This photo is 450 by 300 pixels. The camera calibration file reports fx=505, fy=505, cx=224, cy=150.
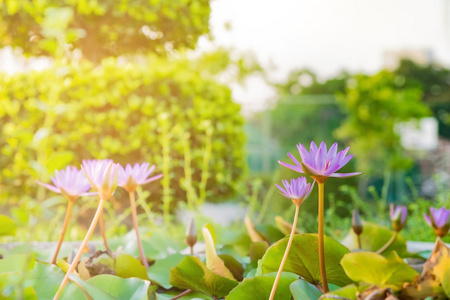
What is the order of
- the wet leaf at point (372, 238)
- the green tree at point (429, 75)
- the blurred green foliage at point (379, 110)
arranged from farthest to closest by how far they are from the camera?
the green tree at point (429, 75), the blurred green foliage at point (379, 110), the wet leaf at point (372, 238)

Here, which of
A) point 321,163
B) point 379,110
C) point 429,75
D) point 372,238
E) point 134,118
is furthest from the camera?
point 429,75

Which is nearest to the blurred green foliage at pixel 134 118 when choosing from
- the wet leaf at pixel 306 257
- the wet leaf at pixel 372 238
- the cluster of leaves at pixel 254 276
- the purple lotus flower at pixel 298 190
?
the wet leaf at pixel 372 238

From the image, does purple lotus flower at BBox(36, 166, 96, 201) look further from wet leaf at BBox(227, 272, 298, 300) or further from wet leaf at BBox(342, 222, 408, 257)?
wet leaf at BBox(342, 222, 408, 257)

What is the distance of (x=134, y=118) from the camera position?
3.81 meters

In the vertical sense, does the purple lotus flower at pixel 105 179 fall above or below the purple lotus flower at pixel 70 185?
above

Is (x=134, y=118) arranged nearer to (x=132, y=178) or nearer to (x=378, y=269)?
(x=132, y=178)

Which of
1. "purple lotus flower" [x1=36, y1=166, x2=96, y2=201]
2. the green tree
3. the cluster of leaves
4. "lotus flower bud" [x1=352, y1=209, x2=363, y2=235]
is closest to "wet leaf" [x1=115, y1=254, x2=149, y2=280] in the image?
the cluster of leaves

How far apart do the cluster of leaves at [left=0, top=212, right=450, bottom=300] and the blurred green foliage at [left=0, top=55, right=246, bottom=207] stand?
9.20 ft

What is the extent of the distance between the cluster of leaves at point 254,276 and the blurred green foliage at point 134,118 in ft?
9.20

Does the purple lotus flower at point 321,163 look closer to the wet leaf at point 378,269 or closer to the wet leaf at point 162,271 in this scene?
the wet leaf at point 378,269

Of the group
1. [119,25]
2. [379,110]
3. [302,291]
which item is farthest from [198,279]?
[379,110]

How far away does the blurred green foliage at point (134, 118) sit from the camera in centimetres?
373

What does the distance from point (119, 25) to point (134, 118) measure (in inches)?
28.8

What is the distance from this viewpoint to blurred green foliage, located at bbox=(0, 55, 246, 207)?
147 inches
